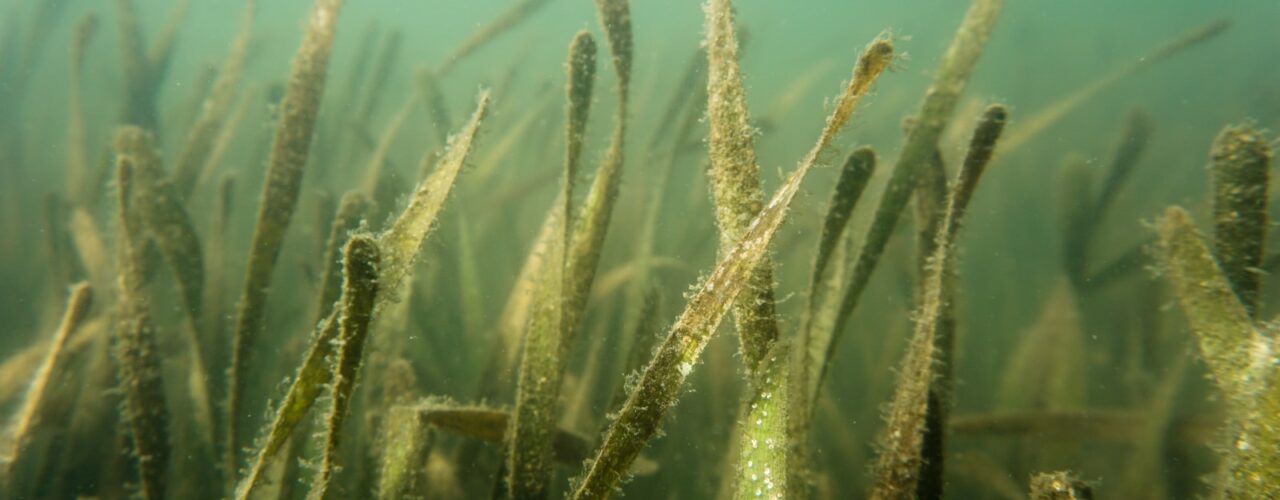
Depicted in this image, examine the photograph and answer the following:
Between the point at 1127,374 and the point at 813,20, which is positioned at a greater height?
the point at 813,20

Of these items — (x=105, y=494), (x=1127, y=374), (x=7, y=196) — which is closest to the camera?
(x=105, y=494)

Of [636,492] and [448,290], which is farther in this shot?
[448,290]

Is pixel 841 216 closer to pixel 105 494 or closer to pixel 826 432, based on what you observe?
pixel 826 432

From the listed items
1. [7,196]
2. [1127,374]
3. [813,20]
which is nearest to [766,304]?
[1127,374]

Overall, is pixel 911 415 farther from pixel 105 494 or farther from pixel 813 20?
pixel 813 20

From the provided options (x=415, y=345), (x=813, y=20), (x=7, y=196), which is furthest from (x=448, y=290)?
(x=813, y=20)

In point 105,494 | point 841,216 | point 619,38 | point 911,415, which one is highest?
point 619,38

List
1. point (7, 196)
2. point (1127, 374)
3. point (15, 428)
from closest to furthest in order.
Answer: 1. point (15, 428)
2. point (1127, 374)
3. point (7, 196)
